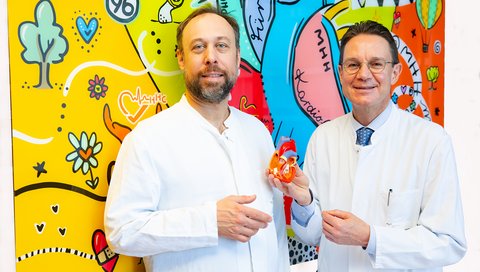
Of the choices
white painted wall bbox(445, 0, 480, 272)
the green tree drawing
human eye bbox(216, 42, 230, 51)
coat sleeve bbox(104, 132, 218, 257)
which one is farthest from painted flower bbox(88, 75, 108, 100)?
white painted wall bbox(445, 0, 480, 272)

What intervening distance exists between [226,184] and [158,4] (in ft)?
1.93

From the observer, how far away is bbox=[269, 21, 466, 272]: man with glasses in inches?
60.1

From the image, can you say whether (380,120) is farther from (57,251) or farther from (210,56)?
(57,251)

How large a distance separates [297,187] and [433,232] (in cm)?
41

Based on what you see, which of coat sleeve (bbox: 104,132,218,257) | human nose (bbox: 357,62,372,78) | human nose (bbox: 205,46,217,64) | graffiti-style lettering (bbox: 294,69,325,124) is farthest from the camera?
graffiti-style lettering (bbox: 294,69,325,124)

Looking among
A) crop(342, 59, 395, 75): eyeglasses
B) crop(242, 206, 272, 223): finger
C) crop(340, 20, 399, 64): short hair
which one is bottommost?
crop(242, 206, 272, 223): finger

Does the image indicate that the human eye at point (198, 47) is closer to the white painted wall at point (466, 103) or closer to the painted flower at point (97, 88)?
the painted flower at point (97, 88)

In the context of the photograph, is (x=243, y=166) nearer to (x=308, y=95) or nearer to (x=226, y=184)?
(x=226, y=184)

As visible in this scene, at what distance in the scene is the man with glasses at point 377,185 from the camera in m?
1.53

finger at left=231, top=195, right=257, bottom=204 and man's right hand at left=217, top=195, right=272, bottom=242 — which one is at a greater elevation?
finger at left=231, top=195, right=257, bottom=204

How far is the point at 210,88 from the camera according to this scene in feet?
4.92

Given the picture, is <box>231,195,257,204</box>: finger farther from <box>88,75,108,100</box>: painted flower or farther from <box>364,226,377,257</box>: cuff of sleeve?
<box>88,75,108,100</box>: painted flower

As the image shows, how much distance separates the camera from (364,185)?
1621mm

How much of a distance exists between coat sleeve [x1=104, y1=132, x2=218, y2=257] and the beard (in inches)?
9.0
